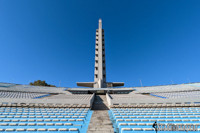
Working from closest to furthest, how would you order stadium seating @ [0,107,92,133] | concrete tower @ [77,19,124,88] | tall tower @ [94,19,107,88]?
1. stadium seating @ [0,107,92,133]
2. tall tower @ [94,19,107,88]
3. concrete tower @ [77,19,124,88]

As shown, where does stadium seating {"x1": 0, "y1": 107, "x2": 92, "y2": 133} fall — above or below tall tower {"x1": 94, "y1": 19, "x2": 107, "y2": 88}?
below

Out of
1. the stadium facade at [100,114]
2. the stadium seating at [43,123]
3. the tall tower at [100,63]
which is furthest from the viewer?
the tall tower at [100,63]

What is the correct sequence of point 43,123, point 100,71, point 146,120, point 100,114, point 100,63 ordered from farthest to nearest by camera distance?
point 100,63 < point 100,71 < point 100,114 < point 146,120 < point 43,123

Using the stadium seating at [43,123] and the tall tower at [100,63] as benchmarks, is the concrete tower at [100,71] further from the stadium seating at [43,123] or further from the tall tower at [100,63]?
the stadium seating at [43,123]

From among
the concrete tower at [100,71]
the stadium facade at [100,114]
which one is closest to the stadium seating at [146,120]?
the stadium facade at [100,114]

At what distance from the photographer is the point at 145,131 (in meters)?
6.50

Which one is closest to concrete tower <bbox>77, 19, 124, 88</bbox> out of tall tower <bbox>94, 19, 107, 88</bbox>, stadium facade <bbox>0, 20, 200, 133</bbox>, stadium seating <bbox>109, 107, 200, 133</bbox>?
tall tower <bbox>94, 19, 107, 88</bbox>

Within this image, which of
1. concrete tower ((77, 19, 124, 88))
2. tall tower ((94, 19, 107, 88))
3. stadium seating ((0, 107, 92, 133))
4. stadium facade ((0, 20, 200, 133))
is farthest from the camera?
concrete tower ((77, 19, 124, 88))

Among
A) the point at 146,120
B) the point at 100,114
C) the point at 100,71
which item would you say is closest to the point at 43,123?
the point at 100,114

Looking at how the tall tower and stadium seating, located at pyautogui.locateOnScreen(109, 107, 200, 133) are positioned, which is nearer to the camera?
stadium seating, located at pyautogui.locateOnScreen(109, 107, 200, 133)

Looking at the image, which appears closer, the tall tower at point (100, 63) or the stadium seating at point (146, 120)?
the stadium seating at point (146, 120)

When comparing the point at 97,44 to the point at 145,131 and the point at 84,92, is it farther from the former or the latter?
the point at 145,131

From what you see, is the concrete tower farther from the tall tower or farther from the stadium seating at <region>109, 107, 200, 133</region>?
the stadium seating at <region>109, 107, 200, 133</region>

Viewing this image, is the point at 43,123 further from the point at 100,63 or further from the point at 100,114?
the point at 100,63
